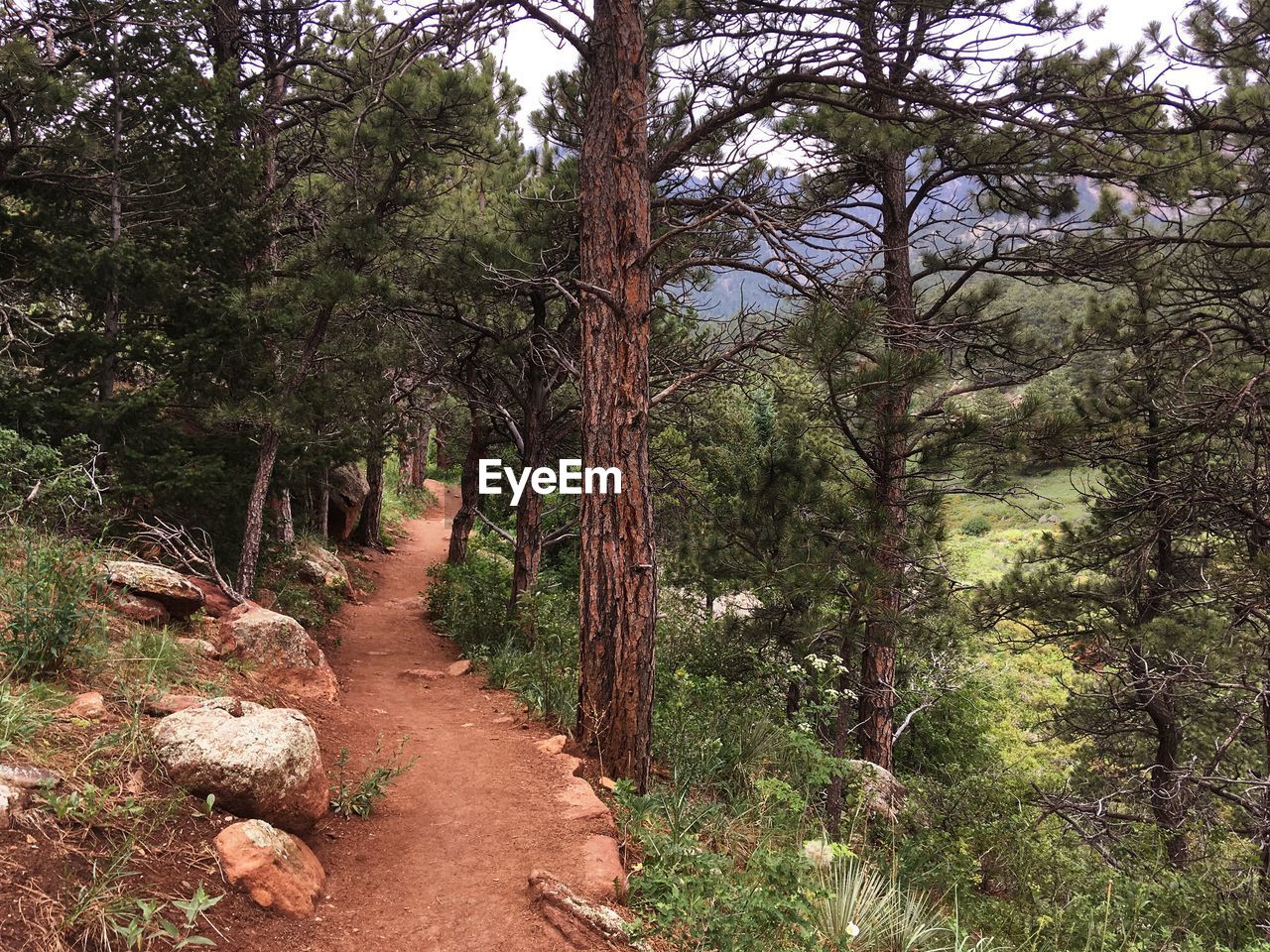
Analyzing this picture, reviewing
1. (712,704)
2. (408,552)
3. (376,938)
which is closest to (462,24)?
(376,938)

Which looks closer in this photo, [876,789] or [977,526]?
[876,789]

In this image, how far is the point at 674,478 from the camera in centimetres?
934

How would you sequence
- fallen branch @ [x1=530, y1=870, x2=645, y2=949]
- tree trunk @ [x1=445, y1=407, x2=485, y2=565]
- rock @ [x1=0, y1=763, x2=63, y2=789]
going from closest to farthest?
rock @ [x1=0, y1=763, x2=63, y2=789] < fallen branch @ [x1=530, y1=870, x2=645, y2=949] < tree trunk @ [x1=445, y1=407, x2=485, y2=565]

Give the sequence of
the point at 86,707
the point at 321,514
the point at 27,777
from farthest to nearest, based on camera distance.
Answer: the point at 321,514
the point at 86,707
the point at 27,777

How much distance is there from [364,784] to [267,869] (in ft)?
4.32

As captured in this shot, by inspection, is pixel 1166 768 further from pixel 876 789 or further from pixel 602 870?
pixel 602 870

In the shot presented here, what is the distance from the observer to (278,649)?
6.15m

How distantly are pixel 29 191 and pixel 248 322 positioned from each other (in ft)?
7.43

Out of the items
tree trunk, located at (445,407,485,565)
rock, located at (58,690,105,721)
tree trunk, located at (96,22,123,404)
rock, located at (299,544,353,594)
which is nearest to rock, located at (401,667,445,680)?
rock, located at (299,544,353,594)

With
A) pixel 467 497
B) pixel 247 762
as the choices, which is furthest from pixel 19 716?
pixel 467 497

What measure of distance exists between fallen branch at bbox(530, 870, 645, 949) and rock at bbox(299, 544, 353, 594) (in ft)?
29.6

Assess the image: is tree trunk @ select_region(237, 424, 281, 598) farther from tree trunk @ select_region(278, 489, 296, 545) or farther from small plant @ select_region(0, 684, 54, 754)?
small plant @ select_region(0, 684, 54, 754)

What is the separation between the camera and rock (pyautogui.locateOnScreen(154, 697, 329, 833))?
336 centimetres

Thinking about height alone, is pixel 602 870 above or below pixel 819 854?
above
